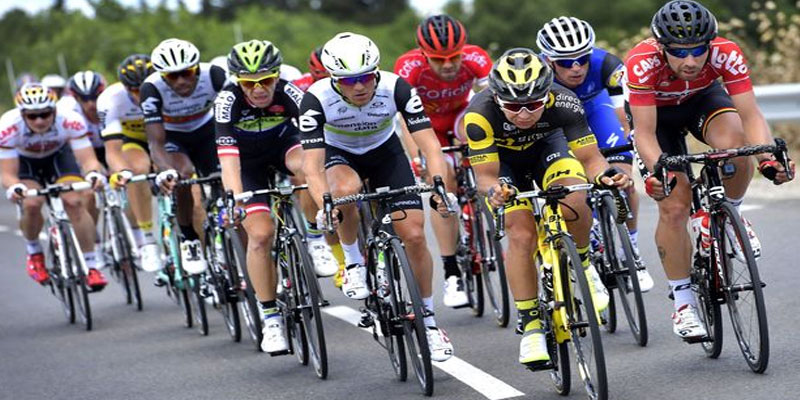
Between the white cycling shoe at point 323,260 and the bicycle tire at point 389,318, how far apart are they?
2.19m

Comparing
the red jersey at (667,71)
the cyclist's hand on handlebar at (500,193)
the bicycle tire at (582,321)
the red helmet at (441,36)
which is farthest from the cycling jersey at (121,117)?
the bicycle tire at (582,321)

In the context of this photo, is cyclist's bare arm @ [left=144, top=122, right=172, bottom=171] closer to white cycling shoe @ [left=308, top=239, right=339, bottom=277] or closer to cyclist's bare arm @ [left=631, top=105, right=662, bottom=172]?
white cycling shoe @ [left=308, top=239, right=339, bottom=277]

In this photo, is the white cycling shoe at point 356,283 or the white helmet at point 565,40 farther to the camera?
the white helmet at point 565,40

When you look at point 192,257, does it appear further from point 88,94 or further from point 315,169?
point 88,94

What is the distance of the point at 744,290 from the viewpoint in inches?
287

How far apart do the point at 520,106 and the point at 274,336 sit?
2691 mm

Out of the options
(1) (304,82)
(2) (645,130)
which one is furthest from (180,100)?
(2) (645,130)

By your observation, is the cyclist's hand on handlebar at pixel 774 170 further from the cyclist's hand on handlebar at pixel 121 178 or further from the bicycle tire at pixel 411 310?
the cyclist's hand on handlebar at pixel 121 178

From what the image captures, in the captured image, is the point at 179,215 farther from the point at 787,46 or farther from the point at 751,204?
the point at 787,46

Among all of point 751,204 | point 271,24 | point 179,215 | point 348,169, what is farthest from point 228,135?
point 271,24

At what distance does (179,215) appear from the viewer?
11.3 meters

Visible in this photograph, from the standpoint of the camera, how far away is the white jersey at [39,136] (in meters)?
12.5

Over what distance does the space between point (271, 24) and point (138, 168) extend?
38418 mm

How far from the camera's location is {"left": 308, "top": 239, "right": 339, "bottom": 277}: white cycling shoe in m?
10.8
